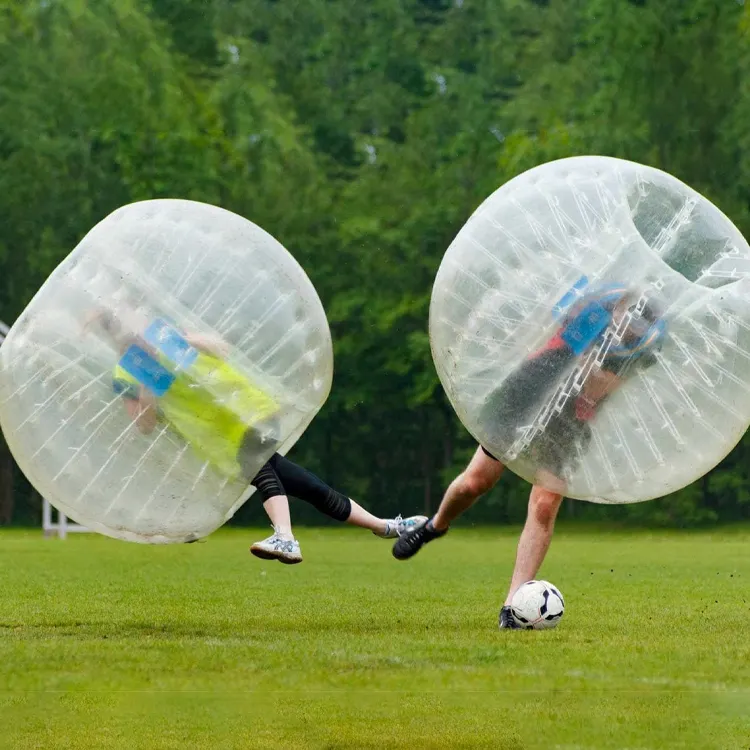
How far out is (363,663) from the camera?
7660 millimetres

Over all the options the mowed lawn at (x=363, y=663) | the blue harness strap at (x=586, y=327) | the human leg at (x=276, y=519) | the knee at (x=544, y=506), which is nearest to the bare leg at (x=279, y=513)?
the human leg at (x=276, y=519)

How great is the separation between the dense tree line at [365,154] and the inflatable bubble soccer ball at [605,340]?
21687 mm

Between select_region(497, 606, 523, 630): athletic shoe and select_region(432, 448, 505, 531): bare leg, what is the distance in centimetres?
71

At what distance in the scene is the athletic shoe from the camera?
30.0ft

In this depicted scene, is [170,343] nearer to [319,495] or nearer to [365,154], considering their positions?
[319,495]

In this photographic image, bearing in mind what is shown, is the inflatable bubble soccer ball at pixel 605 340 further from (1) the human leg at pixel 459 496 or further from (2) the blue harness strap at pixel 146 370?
(2) the blue harness strap at pixel 146 370

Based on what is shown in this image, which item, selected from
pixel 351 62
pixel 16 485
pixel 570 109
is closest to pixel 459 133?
pixel 570 109

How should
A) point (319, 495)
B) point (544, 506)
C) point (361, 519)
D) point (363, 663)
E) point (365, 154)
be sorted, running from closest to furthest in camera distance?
point (363, 663) → point (544, 506) → point (319, 495) → point (361, 519) → point (365, 154)

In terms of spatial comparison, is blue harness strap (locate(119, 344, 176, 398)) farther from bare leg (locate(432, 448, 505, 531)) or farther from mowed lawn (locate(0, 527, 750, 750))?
bare leg (locate(432, 448, 505, 531))

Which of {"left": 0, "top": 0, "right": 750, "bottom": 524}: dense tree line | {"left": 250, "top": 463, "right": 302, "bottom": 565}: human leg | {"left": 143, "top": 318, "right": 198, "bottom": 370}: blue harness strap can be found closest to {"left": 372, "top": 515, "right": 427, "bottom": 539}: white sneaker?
{"left": 250, "top": 463, "right": 302, "bottom": 565}: human leg

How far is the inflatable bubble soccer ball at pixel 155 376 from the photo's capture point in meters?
8.68

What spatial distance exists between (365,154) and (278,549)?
27.3 metres

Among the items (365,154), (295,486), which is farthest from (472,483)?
(365,154)

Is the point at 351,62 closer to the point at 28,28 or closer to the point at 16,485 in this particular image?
the point at 28,28
